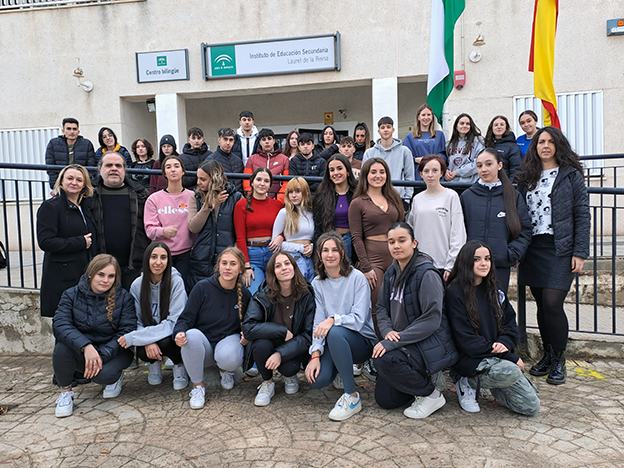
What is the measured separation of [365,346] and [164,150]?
4.35 m

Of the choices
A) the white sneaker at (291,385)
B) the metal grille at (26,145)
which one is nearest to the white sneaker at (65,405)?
the white sneaker at (291,385)

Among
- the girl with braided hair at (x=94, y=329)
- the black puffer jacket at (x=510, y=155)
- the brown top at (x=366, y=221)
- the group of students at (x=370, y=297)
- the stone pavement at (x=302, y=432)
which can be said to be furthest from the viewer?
the black puffer jacket at (x=510, y=155)

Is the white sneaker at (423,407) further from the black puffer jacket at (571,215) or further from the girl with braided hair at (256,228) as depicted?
the girl with braided hair at (256,228)

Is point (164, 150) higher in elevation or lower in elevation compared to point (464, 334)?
higher

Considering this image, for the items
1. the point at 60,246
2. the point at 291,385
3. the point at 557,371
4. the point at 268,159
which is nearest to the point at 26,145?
the point at 268,159

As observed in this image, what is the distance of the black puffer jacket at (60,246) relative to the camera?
3939 mm

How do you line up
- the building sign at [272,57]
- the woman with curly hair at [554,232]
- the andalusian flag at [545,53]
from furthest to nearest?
the building sign at [272,57] < the andalusian flag at [545,53] < the woman with curly hair at [554,232]

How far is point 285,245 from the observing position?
4.25 meters

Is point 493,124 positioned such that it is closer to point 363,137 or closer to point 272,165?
point 363,137

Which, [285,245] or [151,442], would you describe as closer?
[151,442]

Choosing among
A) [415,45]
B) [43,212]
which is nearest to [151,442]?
[43,212]

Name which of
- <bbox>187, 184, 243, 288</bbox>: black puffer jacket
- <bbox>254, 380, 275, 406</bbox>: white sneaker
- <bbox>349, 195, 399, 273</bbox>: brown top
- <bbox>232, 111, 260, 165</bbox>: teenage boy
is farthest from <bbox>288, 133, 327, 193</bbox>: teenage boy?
<bbox>254, 380, 275, 406</bbox>: white sneaker

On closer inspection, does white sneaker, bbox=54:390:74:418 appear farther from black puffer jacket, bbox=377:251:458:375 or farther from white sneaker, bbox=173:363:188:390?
black puffer jacket, bbox=377:251:458:375

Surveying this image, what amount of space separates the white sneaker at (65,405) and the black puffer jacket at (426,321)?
7.71ft
